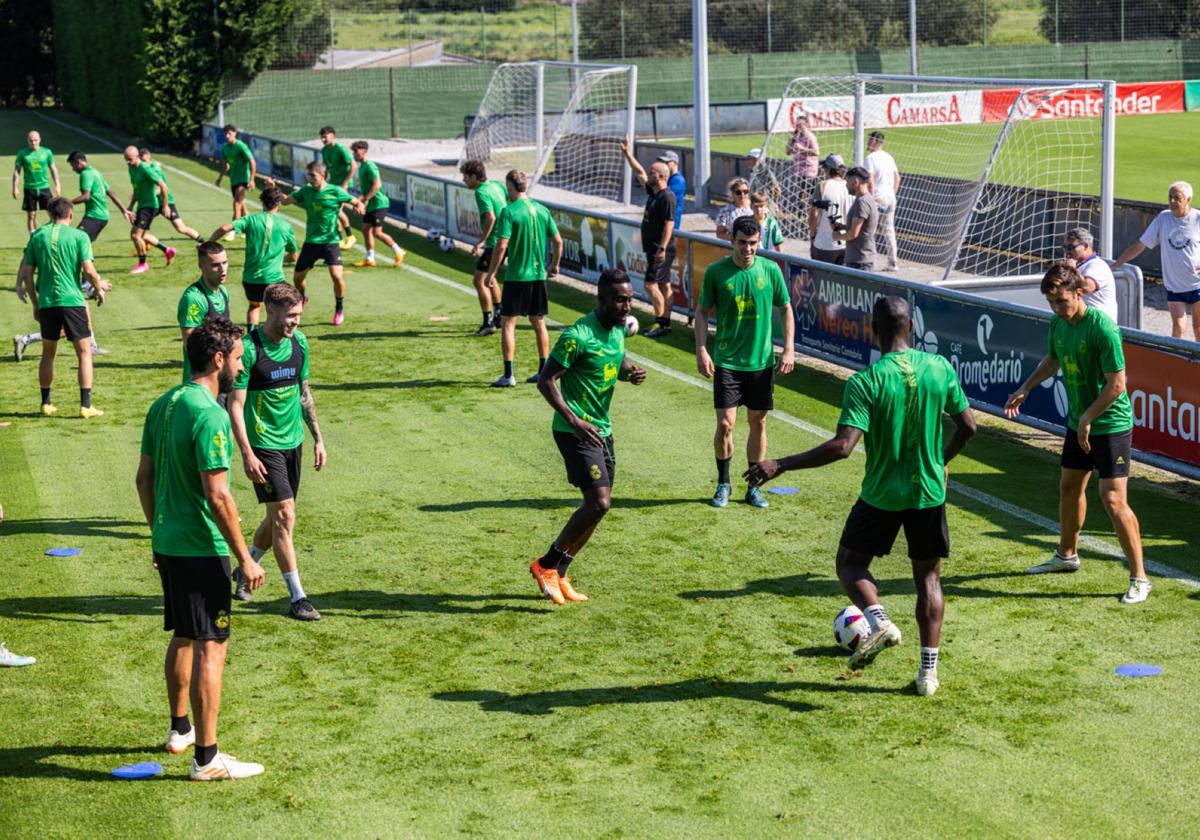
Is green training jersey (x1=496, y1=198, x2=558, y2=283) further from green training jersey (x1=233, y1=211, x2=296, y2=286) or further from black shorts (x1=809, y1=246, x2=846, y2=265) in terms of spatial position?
black shorts (x1=809, y1=246, x2=846, y2=265)

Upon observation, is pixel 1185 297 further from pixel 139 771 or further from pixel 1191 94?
pixel 1191 94

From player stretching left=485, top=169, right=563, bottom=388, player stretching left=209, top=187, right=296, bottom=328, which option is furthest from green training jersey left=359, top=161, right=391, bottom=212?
player stretching left=485, top=169, right=563, bottom=388

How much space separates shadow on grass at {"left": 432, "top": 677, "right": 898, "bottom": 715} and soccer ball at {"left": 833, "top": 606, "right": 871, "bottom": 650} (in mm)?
422

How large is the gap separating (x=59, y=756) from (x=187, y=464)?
1.86m

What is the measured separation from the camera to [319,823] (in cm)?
679

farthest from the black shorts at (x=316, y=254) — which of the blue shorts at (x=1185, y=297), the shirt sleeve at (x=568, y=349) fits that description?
the shirt sleeve at (x=568, y=349)

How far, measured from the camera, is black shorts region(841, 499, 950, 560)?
25.8 ft

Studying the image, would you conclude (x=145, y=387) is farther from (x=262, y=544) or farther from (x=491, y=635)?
(x=491, y=635)

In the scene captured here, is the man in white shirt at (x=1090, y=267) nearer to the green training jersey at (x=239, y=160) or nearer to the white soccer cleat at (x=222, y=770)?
the white soccer cleat at (x=222, y=770)

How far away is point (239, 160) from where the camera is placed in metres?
29.8

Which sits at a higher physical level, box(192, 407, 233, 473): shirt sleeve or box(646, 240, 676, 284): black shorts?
box(646, 240, 676, 284): black shorts

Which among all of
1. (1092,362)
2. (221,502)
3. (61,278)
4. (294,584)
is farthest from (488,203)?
(221,502)

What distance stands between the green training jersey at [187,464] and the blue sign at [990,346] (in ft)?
28.5

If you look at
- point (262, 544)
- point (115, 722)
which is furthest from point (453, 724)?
point (262, 544)
